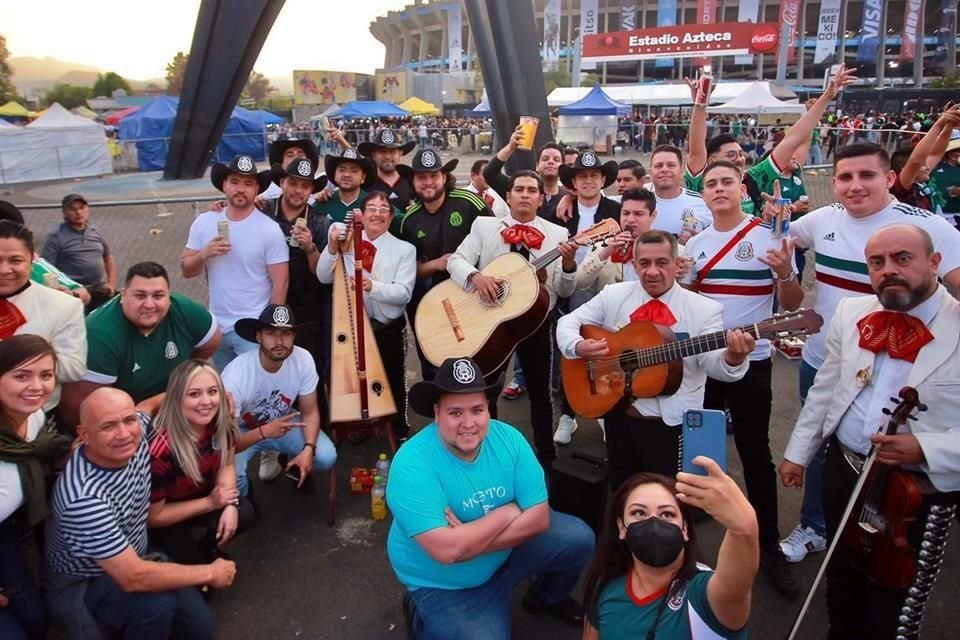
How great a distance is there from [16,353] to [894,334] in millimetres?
3671

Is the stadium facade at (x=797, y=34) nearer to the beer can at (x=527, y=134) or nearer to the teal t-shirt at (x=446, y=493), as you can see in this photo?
the beer can at (x=527, y=134)

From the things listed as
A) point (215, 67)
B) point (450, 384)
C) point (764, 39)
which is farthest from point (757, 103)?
point (764, 39)

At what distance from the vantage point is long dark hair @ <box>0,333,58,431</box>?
2680 millimetres

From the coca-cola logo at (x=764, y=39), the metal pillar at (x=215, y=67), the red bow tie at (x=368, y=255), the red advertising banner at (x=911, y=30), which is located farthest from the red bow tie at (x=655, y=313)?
the red advertising banner at (x=911, y=30)

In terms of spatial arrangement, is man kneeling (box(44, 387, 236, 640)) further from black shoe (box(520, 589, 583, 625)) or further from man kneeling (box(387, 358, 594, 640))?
black shoe (box(520, 589, 583, 625))

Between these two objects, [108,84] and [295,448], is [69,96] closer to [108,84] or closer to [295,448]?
[108,84]

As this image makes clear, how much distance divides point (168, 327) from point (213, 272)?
0.88 m

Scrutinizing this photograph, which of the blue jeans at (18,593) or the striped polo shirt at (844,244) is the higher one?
the striped polo shirt at (844,244)

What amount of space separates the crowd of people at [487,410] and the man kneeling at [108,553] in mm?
11

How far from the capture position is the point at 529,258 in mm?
4477

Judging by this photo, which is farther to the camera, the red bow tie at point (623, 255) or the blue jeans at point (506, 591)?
the red bow tie at point (623, 255)

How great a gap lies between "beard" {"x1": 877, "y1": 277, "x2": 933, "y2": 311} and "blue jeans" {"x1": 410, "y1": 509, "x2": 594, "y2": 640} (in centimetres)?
168

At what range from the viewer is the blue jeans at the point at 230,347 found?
455 centimetres

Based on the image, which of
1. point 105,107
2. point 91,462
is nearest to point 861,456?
point 91,462
